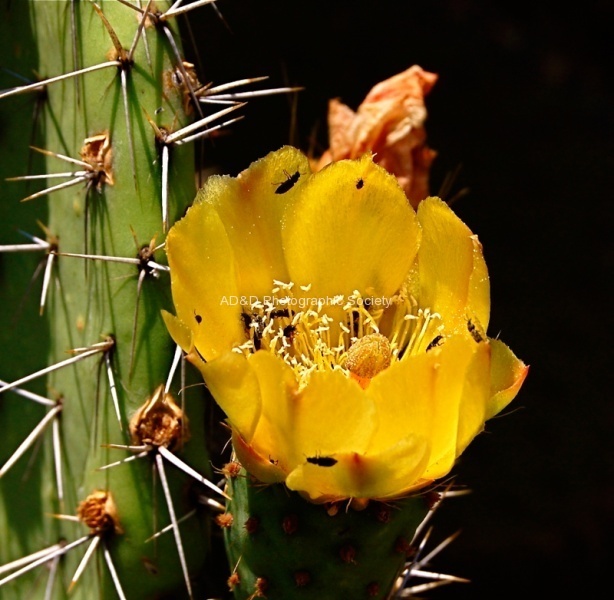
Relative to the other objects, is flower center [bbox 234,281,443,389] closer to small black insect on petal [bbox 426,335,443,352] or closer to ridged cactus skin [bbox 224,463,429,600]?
small black insect on petal [bbox 426,335,443,352]

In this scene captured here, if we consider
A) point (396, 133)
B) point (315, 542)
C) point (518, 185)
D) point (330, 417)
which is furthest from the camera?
point (518, 185)

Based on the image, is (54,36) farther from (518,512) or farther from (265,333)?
(518,512)

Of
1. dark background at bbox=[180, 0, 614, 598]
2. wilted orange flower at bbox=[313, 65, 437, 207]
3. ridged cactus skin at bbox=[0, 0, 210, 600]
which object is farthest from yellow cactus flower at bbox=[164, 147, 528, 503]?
dark background at bbox=[180, 0, 614, 598]

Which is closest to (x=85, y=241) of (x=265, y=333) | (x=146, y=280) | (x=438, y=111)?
(x=146, y=280)

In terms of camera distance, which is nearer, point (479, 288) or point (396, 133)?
point (479, 288)

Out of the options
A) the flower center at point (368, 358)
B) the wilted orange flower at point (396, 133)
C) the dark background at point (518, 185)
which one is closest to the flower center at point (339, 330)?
the flower center at point (368, 358)

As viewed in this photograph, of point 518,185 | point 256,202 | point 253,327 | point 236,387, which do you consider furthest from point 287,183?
point 518,185

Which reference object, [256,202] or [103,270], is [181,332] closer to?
[256,202]
